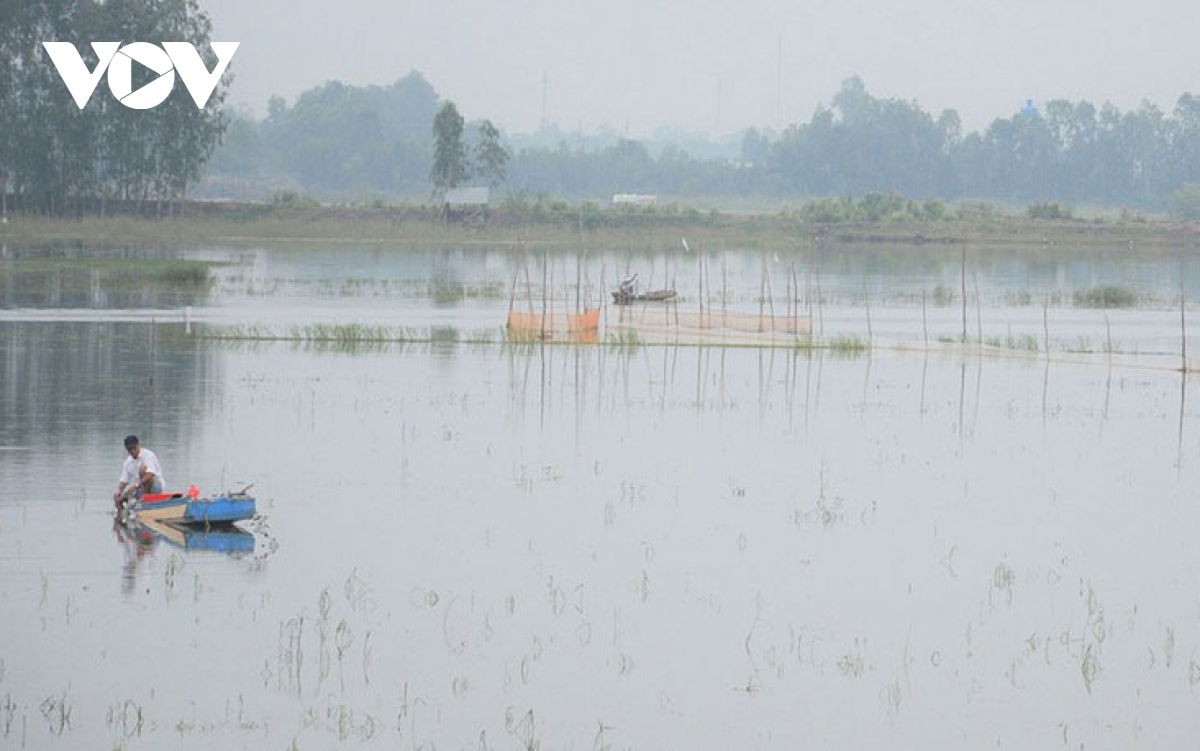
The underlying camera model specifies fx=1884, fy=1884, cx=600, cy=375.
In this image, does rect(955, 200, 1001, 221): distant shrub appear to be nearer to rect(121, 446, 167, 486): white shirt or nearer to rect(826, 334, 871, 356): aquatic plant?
rect(826, 334, 871, 356): aquatic plant

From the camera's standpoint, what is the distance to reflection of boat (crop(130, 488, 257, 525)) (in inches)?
640

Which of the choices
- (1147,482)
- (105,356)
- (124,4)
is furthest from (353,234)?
(1147,482)

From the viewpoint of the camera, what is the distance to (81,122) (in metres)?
76.8

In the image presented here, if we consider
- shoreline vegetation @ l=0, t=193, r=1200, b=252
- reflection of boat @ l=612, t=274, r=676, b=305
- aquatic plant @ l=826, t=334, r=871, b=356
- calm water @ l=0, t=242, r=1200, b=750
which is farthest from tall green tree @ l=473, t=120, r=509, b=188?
calm water @ l=0, t=242, r=1200, b=750

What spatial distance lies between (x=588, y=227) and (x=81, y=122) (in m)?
26.1

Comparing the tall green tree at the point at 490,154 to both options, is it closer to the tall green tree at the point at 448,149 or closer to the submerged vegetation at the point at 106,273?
the tall green tree at the point at 448,149

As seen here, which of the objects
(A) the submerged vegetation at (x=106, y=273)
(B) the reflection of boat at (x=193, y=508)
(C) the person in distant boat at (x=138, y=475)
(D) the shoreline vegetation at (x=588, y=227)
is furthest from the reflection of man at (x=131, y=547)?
(D) the shoreline vegetation at (x=588, y=227)

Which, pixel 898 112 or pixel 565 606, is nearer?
pixel 565 606

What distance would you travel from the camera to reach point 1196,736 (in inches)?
453

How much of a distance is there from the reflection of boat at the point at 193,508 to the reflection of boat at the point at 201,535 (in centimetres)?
5

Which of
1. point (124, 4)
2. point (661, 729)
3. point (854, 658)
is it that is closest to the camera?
point (661, 729)

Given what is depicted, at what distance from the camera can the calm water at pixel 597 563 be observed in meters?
11.7

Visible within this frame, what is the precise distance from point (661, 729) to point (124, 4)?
236 feet

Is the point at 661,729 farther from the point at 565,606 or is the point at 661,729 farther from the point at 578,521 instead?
the point at 578,521
